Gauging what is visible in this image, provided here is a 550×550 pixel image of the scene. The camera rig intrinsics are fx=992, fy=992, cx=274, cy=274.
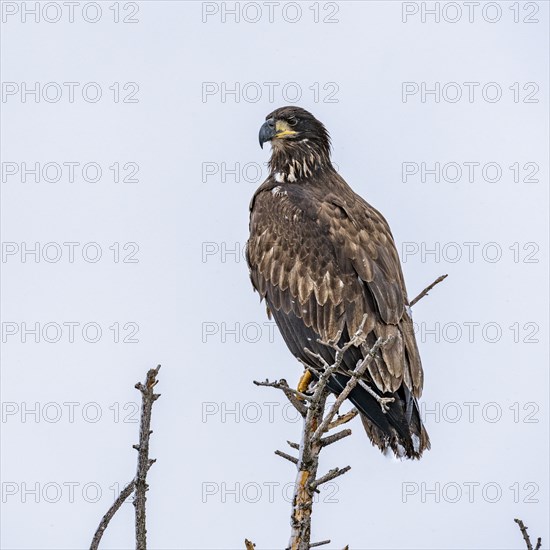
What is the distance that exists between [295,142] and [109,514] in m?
5.86

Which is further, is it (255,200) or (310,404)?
(255,200)

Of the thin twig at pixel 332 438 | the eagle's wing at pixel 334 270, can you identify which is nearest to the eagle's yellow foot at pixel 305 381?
the eagle's wing at pixel 334 270

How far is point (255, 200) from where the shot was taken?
30.6 ft

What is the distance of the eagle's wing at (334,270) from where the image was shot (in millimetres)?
7832

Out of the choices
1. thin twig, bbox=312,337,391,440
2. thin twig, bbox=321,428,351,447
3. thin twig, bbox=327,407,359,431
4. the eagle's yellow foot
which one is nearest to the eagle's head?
the eagle's yellow foot

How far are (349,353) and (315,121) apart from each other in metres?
3.16

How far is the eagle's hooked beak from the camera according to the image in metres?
9.74

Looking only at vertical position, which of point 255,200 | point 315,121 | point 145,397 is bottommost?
point 145,397

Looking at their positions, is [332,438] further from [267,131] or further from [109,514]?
[267,131]

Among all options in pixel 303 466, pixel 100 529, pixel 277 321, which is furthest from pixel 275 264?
pixel 100 529

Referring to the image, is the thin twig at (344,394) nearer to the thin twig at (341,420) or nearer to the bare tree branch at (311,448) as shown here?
the bare tree branch at (311,448)

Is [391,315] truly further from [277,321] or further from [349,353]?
[277,321]

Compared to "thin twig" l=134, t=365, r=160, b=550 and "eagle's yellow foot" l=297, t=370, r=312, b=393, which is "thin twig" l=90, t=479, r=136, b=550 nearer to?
"thin twig" l=134, t=365, r=160, b=550

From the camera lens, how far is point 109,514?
4.51m
